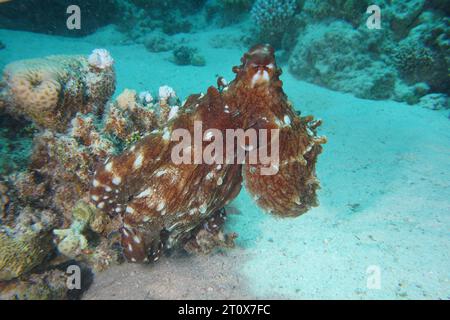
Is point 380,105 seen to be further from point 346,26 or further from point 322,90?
point 346,26

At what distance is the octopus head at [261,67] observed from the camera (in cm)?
242

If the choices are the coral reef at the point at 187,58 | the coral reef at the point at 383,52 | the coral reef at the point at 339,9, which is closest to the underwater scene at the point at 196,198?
the coral reef at the point at 383,52

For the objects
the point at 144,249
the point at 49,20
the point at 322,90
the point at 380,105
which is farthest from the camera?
the point at 49,20

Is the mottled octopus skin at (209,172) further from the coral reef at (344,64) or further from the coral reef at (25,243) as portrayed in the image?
the coral reef at (344,64)

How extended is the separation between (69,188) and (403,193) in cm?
520

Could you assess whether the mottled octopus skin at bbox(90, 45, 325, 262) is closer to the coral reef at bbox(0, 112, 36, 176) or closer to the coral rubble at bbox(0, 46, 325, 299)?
the coral rubble at bbox(0, 46, 325, 299)

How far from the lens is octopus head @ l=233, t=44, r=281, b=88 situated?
2422mm

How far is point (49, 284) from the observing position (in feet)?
10.2

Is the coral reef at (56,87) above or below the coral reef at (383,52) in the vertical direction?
below

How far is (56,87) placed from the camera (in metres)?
3.08

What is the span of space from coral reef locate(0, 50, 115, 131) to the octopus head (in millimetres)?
2017

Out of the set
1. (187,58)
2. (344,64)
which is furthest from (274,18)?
(344,64)

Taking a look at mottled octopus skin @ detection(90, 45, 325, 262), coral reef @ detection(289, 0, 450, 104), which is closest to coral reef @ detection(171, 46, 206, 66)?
coral reef @ detection(289, 0, 450, 104)

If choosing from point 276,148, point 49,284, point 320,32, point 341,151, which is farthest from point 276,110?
point 320,32
